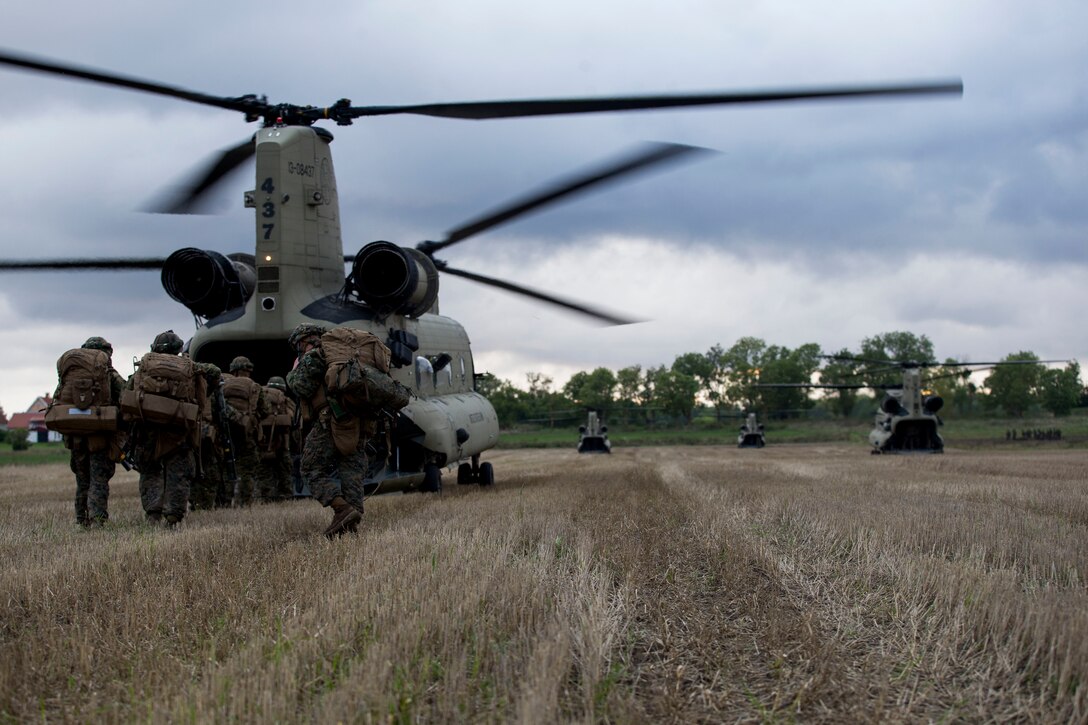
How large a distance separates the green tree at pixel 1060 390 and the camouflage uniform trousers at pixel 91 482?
82.6m

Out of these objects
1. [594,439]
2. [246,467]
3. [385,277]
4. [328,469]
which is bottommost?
[594,439]

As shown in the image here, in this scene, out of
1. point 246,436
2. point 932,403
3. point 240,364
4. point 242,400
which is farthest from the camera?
point 932,403

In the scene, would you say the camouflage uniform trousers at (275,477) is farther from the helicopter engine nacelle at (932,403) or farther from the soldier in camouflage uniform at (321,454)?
the helicopter engine nacelle at (932,403)

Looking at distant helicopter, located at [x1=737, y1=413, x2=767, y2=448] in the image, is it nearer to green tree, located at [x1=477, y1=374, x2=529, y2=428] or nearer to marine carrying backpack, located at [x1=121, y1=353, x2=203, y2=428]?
green tree, located at [x1=477, y1=374, x2=529, y2=428]

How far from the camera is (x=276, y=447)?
1110 cm

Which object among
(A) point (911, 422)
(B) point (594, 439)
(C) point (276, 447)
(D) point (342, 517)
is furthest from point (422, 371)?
(B) point (594, 439)

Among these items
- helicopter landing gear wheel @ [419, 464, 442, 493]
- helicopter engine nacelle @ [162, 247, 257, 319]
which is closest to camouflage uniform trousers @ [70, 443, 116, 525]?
helicopter engine nacelle @ [162, 247, 257, 319]

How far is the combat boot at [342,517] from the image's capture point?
6.53 m

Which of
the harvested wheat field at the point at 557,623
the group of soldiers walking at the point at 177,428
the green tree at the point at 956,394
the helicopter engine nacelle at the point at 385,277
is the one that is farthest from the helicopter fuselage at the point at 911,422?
the green tree at the point at 956,394

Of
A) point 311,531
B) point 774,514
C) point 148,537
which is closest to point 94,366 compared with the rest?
point 148,537

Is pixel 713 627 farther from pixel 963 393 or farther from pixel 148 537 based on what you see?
pixel 963 393

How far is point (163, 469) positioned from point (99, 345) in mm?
1307

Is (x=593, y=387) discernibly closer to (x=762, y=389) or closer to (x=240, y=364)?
(x=762, y=389)

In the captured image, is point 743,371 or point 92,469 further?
point 743,371
